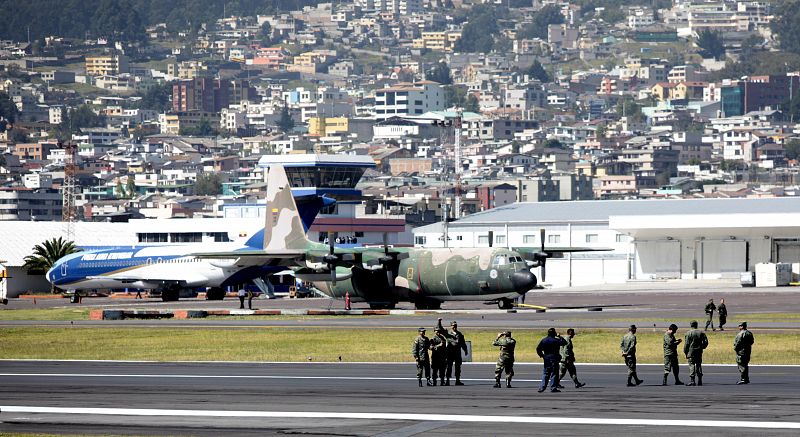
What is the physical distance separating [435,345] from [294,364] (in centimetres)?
965

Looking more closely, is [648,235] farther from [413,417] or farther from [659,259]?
[413,417]

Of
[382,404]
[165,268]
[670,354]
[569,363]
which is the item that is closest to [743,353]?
[670,354]

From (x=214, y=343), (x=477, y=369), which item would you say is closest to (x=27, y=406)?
(x=477, y=369)

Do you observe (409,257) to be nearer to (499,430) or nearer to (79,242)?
(499,430)

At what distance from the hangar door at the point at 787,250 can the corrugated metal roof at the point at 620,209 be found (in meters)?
6.93

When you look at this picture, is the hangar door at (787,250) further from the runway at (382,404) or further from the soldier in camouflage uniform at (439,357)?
the soldier in camouflage uniform at (439,357)

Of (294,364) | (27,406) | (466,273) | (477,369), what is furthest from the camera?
(466,273)

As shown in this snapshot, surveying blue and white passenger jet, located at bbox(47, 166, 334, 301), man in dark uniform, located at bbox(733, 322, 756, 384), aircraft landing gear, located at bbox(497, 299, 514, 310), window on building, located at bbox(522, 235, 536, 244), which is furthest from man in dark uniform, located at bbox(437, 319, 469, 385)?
window on building, located at bbox(522, 235, 536, 244)

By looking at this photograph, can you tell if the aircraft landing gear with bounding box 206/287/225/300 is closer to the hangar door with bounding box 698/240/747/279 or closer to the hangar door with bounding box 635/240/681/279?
the hangar door with bounding box 635/240/681/279

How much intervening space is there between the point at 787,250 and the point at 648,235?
9937 millimetres

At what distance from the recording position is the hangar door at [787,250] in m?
105

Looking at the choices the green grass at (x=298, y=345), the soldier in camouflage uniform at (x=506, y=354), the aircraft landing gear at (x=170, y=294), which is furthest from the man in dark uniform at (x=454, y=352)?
the aircraft landing gear at (x=170, y=294)

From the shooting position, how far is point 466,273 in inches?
2827

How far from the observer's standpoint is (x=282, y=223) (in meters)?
81.2
